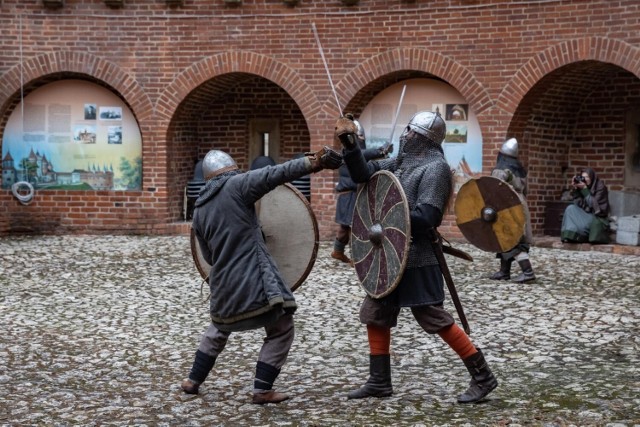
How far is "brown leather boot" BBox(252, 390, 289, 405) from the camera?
17.3 feet

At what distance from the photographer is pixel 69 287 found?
377 inches

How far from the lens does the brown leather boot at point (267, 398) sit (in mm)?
5273

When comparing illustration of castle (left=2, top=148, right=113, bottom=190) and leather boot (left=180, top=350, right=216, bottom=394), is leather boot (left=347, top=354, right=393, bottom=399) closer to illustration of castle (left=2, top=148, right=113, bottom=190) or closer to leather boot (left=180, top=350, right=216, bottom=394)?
leather boot (left=180, top=350, right=216, bottom=394)

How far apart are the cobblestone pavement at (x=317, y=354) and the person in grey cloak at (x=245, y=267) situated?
31 centimetres

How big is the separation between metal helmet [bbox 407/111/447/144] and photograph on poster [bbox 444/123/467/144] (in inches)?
340

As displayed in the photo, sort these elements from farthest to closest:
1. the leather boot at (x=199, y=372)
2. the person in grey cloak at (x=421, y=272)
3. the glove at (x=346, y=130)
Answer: the leather boot at (x=199, y=372), the person in grey cloak at (x=421, y=272), the glove at (x=346, y=130)

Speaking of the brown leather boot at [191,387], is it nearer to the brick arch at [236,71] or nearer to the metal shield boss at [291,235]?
the metal shield boss at [291,235]

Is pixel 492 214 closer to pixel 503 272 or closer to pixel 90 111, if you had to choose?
pixel 503 272

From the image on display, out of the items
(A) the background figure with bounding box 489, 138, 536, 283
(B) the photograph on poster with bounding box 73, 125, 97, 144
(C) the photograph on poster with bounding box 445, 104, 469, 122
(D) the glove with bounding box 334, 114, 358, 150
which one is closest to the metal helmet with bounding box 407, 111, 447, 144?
(D) the glove with bounding box 334, 114, 358, 150

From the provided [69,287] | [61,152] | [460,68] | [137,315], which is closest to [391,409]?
[137,315]

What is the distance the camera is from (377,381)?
5.34 meters

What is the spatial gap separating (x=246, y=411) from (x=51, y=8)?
10.9 metres

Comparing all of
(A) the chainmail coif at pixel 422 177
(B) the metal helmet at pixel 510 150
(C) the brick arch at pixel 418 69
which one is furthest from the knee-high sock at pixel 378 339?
(C) the brick arch at pixel 418 69

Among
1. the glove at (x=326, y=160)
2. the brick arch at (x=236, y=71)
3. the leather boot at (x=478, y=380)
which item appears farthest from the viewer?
the brick arch at (x=236, y=71)
